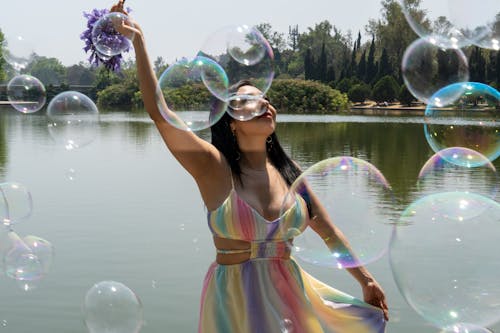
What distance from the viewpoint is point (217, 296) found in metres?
2.92

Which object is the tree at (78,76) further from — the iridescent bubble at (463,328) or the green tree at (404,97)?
the iridescent bubble at (463,328)

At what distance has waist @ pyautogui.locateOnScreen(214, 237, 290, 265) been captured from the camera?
2.95m

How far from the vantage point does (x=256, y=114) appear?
3.00 metres

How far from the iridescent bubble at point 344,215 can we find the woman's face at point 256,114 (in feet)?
1.08

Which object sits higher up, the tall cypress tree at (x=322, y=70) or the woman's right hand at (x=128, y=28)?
the tall cypress tree at (x=322, y=70)

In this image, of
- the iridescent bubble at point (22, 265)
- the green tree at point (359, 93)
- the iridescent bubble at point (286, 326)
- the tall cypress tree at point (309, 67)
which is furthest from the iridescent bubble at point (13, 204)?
the tall cypress tree at point (309, 67)

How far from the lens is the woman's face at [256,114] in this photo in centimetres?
300

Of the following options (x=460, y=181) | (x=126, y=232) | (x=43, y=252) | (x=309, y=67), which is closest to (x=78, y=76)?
(x=309, y=67)

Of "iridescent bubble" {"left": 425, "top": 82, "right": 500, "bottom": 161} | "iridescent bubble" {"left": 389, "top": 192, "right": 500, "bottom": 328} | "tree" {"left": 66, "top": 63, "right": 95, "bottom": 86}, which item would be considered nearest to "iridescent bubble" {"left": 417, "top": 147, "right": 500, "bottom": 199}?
"iridescent bubble" {"left": 425, "top": 82, "right": 500, "bottom": 161}

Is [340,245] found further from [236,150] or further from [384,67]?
[384,67]

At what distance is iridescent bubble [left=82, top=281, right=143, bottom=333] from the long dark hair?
143cm

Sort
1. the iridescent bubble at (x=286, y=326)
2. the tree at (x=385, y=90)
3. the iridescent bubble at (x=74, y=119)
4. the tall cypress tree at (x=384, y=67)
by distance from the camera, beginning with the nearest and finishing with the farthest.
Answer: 1. the iridescent bubble at (x=286, y=326)
2. the iridescent bubble at (x=74, y=119)
3. the tree at (x=385, y=90)
4. the tall cypress tree at (x=384, y=67)

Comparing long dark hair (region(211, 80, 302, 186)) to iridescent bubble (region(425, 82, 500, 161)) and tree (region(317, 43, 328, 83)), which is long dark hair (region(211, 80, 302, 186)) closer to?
iridescent bubble (region(425, 82, 500, 161))

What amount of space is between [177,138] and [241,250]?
0.51m
